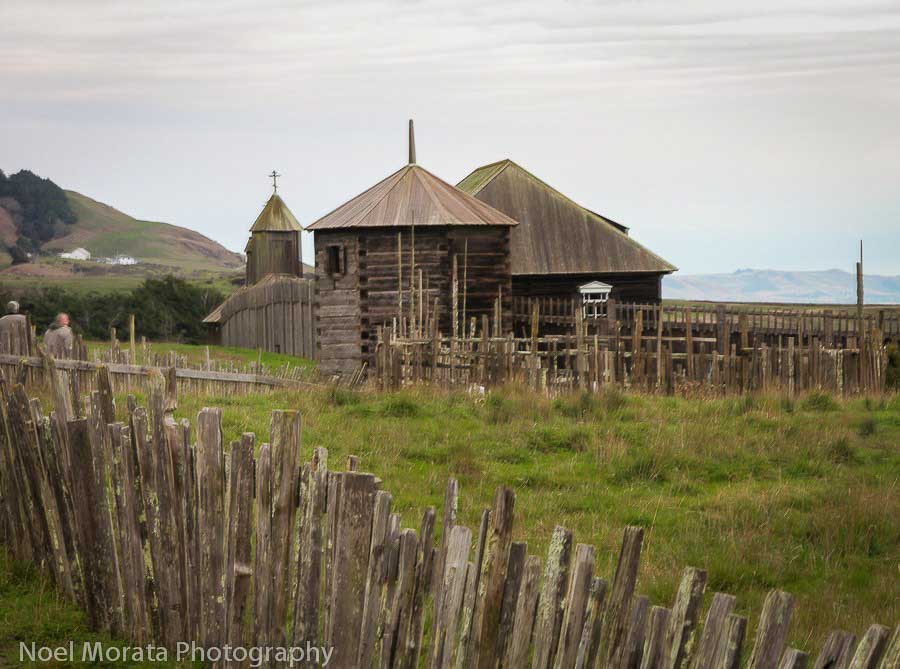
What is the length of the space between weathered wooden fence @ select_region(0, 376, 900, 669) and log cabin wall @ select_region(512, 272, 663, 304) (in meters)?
23.7

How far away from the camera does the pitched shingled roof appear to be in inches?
1185

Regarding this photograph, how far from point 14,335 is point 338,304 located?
10966 millimetres

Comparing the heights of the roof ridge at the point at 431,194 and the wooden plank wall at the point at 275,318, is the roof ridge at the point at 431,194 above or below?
above

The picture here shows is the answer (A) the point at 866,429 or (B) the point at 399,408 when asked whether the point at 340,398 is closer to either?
(B) the point at 399,408

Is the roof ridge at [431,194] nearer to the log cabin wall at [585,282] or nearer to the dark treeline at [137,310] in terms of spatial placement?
the log cabin wall at [585,282]

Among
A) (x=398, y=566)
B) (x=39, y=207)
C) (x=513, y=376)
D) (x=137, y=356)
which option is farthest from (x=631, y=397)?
(x=39, y=207)

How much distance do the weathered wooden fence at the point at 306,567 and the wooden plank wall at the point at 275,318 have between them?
32106 millimetres

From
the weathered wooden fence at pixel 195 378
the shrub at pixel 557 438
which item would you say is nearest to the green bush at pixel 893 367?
the shrub at pixel 557 438

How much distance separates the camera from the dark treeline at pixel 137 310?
57375 millimetres

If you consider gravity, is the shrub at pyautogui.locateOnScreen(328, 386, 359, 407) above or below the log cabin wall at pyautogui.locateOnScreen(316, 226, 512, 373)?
below

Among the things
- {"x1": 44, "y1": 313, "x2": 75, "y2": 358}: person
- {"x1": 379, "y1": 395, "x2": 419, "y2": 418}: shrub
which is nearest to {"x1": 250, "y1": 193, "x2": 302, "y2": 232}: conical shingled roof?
{"x1": 44, "y1": 313, "x2": 75, "y2": 358}: person

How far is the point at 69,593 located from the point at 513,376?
994 centimetres

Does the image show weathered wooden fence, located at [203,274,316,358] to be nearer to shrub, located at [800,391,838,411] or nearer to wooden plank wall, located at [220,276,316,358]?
wooden plank wall, located at [220,276,316,358]

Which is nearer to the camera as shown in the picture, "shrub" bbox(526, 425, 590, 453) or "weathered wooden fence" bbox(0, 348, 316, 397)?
"shrub" bbox(526, 425, 590, 453)
